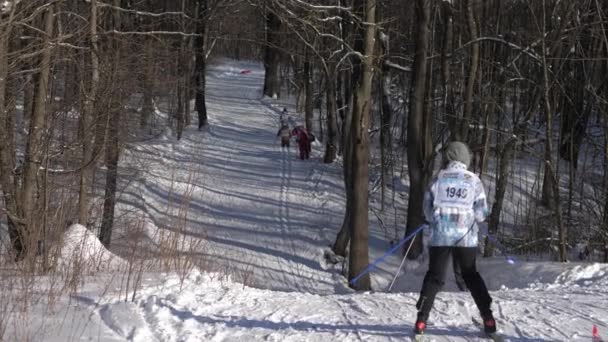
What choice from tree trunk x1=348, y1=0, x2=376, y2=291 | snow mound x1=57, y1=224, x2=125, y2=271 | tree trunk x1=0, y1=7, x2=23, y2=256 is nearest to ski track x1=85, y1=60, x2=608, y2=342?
snow mound x1=57, y1=224, x2=125, y2=271

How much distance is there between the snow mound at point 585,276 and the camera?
10141 mm

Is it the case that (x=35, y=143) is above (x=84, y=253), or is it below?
above

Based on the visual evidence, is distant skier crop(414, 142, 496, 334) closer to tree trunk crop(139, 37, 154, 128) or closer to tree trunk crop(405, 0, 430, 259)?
tree trunk crop(405, 0, 430, 259)

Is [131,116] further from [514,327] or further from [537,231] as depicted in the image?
[514,327]

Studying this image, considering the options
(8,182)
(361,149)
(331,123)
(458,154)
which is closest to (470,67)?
(361,149)

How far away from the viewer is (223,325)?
6512 millimetres

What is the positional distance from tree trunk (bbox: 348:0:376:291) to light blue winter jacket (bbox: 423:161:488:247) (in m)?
8.66

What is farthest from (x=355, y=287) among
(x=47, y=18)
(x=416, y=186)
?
(x=47, y=18)

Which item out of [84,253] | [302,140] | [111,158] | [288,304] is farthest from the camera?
[302,140]

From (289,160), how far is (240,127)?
24.6ft

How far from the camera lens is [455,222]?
242 inches

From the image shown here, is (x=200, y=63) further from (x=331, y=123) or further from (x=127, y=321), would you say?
(x=127, y=321)

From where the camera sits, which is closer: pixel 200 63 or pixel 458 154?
pixel 458 154

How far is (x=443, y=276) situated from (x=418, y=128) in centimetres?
1256
